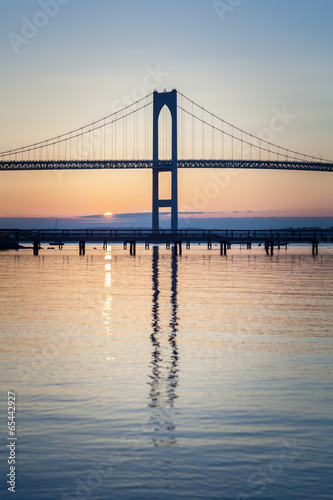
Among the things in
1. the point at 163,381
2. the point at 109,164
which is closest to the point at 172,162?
the point at 109,164

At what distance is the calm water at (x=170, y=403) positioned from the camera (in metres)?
7.56

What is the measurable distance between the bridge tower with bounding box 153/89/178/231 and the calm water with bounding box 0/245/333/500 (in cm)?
8024

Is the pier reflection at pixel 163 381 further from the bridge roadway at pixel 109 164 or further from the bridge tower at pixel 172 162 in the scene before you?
the bridge roadway at pixel 109 164

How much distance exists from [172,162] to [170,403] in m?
96.9

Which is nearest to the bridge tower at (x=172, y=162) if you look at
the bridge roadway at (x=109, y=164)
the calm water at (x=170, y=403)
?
the bridge roadway at (x=109, y=164)

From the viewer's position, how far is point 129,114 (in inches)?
4911

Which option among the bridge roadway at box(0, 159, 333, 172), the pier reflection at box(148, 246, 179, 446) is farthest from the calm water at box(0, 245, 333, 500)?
the bridge roadway at box(0, 159, 333, 172)

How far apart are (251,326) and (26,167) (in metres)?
97.8

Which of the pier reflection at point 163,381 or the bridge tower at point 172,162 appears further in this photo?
the bridge tower at point 172,162

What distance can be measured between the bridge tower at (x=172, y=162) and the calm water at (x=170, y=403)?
263ft

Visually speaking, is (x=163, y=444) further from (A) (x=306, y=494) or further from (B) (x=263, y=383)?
(B) (x=263, y=383)

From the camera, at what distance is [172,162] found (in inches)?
4190

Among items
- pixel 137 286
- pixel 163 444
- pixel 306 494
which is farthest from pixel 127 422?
pixel 137 286

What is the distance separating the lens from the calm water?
298 inches
